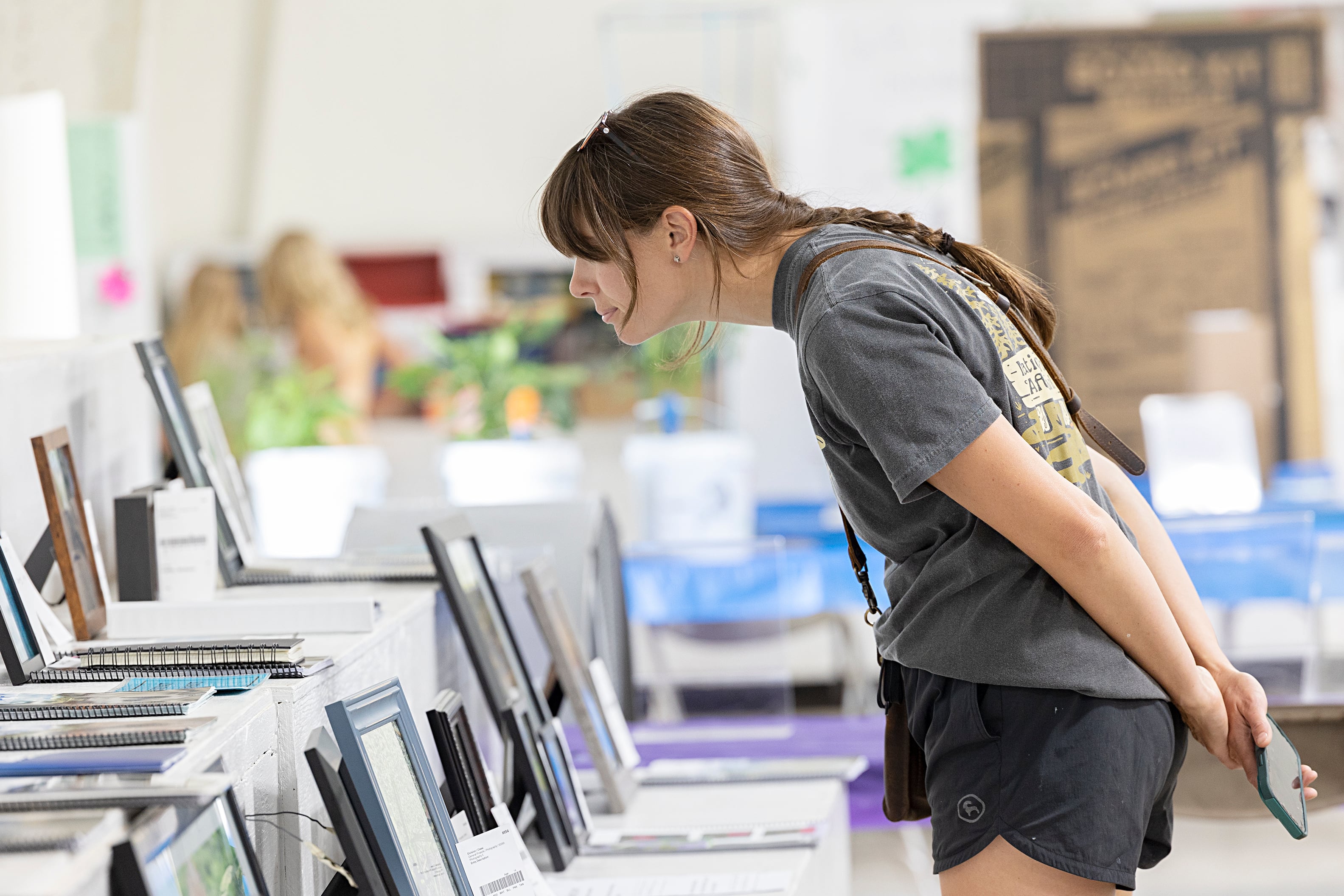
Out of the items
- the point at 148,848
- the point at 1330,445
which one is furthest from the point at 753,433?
the point at 148,848

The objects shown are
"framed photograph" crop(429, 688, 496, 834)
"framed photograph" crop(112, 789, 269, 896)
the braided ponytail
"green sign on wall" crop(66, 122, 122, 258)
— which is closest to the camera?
"framed photograph" crop(112, 789, 269, 896)

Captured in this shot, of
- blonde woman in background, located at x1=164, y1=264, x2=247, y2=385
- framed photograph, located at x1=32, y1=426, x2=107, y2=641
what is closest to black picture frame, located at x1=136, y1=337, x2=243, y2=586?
framed photograph, located at x1=32, y1=426, x2=107, y2=641

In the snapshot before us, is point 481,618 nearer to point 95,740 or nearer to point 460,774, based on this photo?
point 460,774

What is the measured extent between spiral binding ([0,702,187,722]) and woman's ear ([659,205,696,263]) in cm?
59

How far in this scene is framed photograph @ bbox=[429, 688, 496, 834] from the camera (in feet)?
4.54

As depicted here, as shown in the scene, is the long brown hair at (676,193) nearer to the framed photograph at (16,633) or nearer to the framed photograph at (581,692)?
the framed photograph at (16,633)

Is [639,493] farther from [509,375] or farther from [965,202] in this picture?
[965,202]

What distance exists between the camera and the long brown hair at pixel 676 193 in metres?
1.18

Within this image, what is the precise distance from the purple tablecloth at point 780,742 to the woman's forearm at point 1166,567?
1.04m

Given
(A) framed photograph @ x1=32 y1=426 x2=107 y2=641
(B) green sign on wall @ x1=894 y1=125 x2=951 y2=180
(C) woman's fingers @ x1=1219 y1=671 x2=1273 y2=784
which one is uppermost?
(B) green sign on wall @ x1=894 y1=125 x2=951 y2=180

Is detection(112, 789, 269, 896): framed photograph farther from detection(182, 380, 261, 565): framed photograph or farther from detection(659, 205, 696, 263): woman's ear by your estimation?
detection(182, 380, 261, 565): framed photograph

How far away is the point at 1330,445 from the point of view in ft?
18.9

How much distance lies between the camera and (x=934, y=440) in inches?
40.8

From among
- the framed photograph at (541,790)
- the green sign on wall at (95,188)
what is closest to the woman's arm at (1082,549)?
the framed photograph at (541,790)
